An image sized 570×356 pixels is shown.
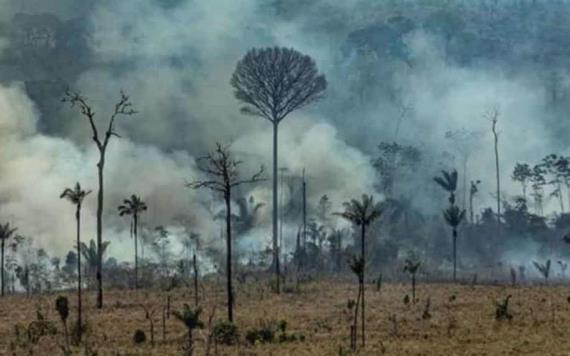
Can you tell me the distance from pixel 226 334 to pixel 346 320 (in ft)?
27.0

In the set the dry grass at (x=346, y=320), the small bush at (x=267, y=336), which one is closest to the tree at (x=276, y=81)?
the dry grass at (x=346, y=320)

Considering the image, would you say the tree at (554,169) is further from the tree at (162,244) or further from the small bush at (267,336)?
the small bush at (267,336)

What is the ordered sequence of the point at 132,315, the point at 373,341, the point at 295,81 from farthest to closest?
the point at 295,81, the point at 132,315, the point at 373,341

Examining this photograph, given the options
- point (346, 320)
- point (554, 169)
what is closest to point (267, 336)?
point (346, 320)

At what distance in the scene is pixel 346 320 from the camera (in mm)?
40750

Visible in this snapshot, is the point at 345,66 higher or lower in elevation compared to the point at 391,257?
higher

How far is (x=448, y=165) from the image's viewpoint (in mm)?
119938

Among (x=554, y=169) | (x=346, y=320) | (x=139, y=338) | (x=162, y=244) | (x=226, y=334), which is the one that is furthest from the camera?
(x=554, y=169)

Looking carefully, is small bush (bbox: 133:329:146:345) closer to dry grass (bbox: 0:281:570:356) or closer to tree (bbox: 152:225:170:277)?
dry grass (bbox: 0:281:570:356)

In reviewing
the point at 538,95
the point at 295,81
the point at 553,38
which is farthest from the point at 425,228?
the point at 553,38

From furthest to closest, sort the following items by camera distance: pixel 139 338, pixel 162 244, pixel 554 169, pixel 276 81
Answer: pixel 554 169 < pixel 162 244 < pixel 276 81 < pixel 139 338

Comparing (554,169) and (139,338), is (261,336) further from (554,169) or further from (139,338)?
(554,169)

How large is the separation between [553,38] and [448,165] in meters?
59.0

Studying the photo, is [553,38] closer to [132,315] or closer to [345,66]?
[345,66]
